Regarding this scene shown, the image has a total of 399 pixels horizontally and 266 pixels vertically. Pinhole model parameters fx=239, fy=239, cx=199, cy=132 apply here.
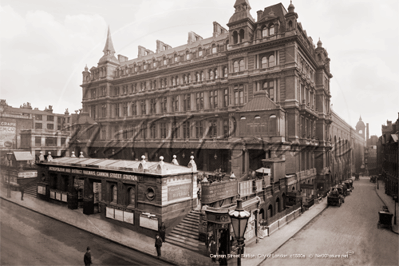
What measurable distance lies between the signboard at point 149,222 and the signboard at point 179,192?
6.56 feet

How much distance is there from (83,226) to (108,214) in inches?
84.7

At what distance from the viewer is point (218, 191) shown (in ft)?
59.1

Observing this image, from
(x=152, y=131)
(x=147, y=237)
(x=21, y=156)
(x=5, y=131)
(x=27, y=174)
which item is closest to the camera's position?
(x=5, y=131)

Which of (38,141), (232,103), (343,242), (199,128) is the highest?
(232,103)

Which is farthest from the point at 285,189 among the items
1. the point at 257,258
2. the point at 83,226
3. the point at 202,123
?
the point at 83,226

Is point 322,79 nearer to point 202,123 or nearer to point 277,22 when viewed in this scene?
point 277,22

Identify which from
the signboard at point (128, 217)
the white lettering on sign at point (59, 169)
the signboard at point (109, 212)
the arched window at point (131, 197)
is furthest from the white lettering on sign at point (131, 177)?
the white lettering on sign at point (59, 169)

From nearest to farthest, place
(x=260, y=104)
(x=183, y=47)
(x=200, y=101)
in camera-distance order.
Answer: (x=260, y=104) < (x=200, y=101) < (x=183, y=47)

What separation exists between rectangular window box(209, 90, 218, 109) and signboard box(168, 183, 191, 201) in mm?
22474

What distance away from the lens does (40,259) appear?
545 inches

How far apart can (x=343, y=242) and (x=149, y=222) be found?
15116mm

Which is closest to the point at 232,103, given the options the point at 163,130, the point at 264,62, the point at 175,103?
the point at 264,62

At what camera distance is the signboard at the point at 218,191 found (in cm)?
1720

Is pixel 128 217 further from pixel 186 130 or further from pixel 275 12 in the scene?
pixel 275 12
